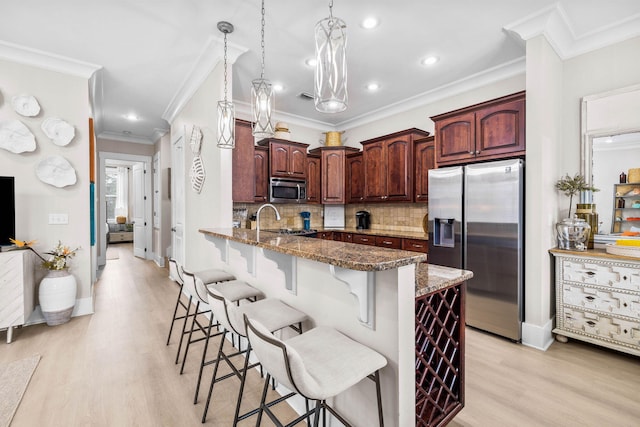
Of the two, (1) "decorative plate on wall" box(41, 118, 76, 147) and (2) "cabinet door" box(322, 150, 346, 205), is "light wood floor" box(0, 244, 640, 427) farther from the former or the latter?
(2) "cabinet door" box(322, 150, 346, 205)

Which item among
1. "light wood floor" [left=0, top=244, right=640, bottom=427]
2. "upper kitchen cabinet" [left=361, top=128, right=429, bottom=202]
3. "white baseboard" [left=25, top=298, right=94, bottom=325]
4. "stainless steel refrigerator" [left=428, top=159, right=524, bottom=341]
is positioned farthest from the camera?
"upper kitchen cabinet" [left=361, top=128, right=429, bottom=202]

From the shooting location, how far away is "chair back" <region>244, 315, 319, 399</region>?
1012mm

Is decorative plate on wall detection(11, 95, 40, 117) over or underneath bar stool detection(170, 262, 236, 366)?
over

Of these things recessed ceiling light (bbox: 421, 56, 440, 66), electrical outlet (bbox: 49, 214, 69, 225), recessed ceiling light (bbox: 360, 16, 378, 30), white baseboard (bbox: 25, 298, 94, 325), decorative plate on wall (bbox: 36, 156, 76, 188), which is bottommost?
white baseboard (bbox: 25, 298, 94, 325)

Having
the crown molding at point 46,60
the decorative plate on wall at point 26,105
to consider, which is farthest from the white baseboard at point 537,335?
the decorative plate on wall at point 26,105

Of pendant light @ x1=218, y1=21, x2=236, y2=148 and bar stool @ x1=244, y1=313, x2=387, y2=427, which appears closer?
bar stool @ x1=244, y1=313, x2=387, y2=427

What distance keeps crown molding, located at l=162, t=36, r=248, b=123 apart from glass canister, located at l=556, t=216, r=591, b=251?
351 centimetres

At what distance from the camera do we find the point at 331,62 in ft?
5.30

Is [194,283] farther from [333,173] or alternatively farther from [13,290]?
[333,173]

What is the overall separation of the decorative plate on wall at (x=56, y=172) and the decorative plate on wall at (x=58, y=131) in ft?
0.63

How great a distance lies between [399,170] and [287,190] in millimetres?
1770

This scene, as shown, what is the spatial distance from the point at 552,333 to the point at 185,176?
4732mm

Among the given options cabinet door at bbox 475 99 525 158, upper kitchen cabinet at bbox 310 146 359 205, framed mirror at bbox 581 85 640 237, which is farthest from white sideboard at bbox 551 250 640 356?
upper kitchen cabinet at bbox 310 146 359 205

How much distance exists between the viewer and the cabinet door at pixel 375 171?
450 cm
